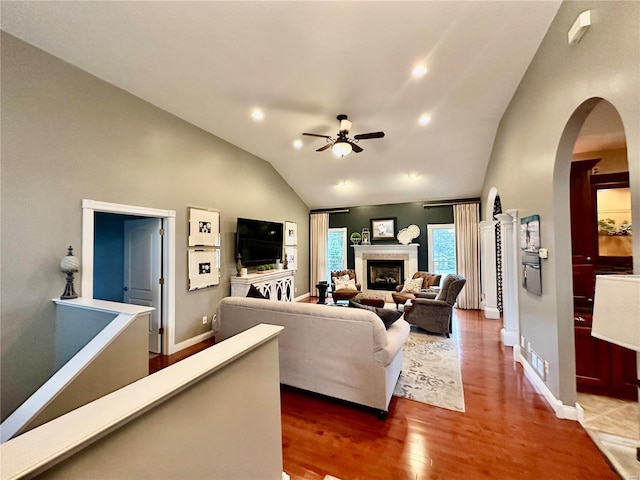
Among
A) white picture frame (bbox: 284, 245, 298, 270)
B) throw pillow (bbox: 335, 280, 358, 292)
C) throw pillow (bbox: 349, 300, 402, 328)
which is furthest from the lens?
white picture frame (bbox: 284, 245, 298, 270)

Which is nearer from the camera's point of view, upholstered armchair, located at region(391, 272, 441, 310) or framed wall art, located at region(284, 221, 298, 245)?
upholstered armchair, located at region(391, 272, 441, 310)

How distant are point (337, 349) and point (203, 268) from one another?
2.91 meters

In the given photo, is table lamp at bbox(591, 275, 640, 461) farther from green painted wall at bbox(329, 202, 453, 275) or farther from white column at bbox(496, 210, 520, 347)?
green painted wall at bbox(329, 202, 453, 275)

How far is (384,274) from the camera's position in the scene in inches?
Answer: 292

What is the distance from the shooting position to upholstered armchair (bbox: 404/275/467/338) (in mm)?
4418

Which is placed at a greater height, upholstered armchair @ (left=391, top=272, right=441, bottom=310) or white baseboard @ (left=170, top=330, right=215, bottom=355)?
upholstered armchair @ (left=391, top=272, right=441, bottom=310)

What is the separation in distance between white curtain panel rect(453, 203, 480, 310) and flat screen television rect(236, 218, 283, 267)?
4399mm

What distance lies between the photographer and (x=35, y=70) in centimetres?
265

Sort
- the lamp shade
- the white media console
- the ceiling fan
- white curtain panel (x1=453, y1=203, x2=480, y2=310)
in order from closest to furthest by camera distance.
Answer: the lamp shade < the ceiling fan < the white media console < white curtain panel (x1=453, y1=203, x2=480, y2=310)

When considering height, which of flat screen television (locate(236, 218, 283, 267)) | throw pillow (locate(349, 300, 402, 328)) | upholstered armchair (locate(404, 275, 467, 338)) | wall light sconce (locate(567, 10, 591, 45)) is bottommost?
upholstered armchair (locate(404, 275, 467, 338))

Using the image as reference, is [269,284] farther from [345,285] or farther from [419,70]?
[419,70]

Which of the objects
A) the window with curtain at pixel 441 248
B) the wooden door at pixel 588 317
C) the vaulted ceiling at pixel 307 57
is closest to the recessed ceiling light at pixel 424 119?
the vaulted ceiling at pixel 307 57

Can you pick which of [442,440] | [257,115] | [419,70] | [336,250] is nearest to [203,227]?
[257,115]

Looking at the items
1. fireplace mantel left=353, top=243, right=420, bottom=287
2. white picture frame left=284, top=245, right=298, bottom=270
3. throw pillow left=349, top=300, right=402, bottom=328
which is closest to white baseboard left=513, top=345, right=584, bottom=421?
throw pillow left=349, top=300, right=402, bottom=328
